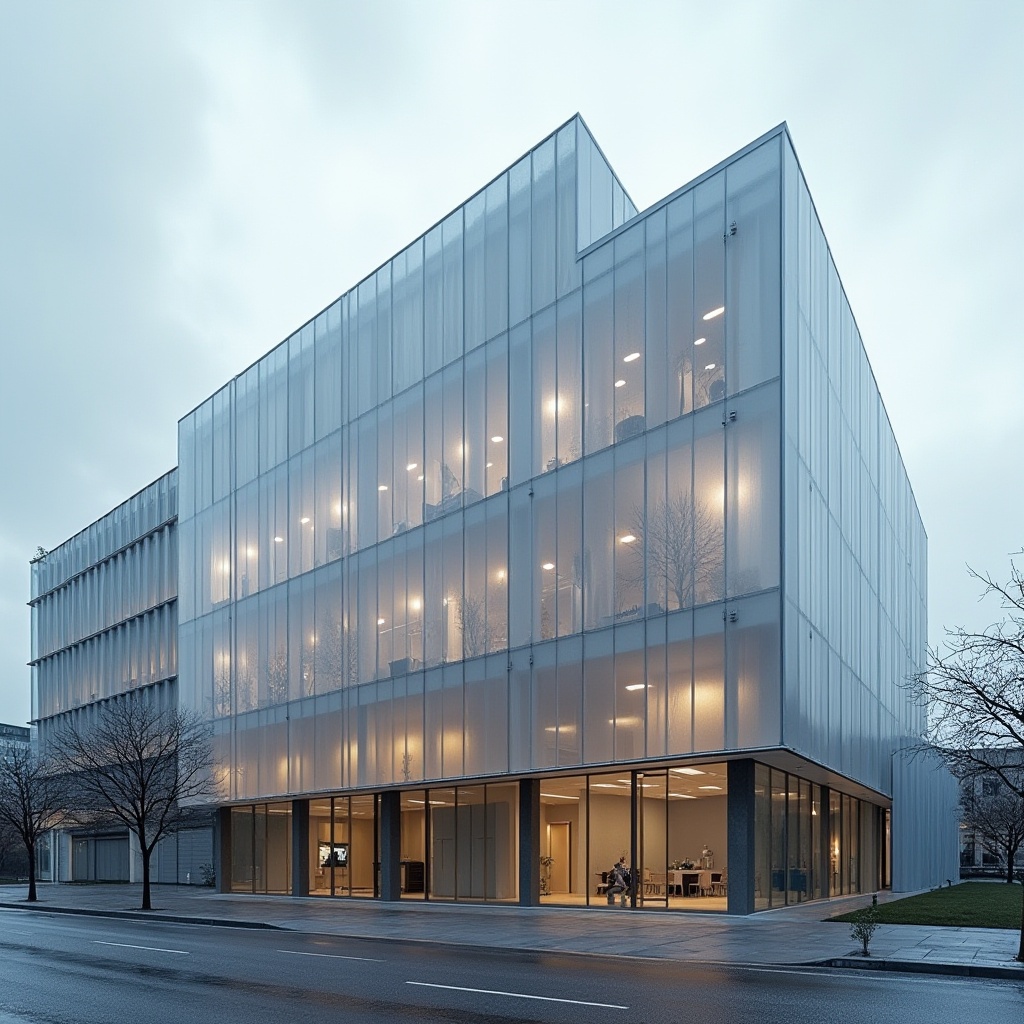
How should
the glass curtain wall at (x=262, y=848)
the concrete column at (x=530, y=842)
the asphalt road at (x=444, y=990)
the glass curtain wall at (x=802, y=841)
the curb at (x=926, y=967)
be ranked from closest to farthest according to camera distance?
1. the asphalt road at (x=444, y=990)
2. the curb at (x=926, y=967)
3. the glass curtain wall at (x=802, y=841)
4. the concrete column at (x=530, y=842)
5. the glass curtain wall at (x=262, y=848)

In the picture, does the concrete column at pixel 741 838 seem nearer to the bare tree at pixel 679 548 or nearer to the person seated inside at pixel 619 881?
the person seated inside at pixel 619 881

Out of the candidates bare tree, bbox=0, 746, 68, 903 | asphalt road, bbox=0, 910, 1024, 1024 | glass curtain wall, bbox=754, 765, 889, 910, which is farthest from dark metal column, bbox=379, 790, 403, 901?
bare tree, bbox=0, 746, 68, 903

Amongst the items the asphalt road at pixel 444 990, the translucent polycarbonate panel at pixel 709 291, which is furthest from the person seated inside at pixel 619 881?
the translucent polycarbonate panel at pixel 709 291

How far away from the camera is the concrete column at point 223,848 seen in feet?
167

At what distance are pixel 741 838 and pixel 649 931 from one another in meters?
4.39

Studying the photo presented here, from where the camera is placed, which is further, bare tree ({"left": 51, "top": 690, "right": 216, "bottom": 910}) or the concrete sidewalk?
bare tree ({"left": 51, "top": 690, "right": 216, "bottom": 910})

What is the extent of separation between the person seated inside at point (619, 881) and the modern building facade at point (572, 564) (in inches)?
11.8

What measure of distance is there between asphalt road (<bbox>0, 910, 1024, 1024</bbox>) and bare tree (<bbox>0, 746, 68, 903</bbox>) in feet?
111

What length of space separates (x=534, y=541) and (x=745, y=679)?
8397 millimetres

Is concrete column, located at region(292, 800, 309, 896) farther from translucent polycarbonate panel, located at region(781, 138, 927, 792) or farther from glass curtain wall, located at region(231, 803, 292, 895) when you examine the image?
translucent polycarbonate panel, located at region(781, 138, 927, 792)

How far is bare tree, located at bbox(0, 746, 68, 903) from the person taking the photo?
53562mm

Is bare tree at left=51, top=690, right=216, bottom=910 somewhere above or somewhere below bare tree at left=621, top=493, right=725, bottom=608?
below

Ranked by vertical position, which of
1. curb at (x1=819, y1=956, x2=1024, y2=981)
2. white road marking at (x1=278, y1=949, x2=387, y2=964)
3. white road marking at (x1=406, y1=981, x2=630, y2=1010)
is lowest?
white road marking at (x1=278, y1=949, x2=387, y2=964)

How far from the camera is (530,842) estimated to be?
3447cm
